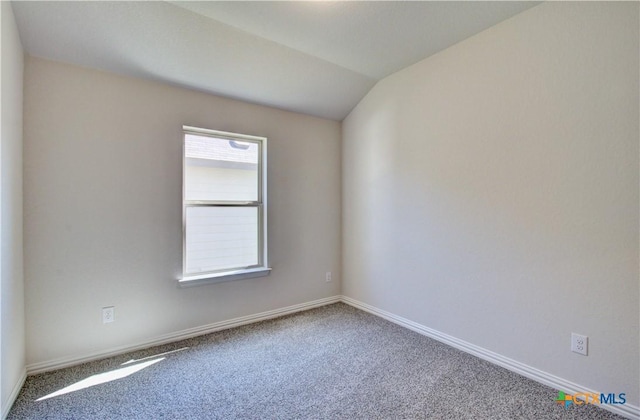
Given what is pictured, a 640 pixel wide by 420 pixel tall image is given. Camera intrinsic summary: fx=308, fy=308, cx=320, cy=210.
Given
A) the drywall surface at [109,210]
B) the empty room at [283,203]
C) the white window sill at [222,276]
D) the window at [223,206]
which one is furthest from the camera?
the window at [223,206]

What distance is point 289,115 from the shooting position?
3.36m

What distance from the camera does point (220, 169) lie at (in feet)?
9.87

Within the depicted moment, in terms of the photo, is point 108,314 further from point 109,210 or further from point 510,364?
point 510,364

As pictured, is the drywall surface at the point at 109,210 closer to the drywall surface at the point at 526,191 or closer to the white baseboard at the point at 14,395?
the white baseboard at the point at 14,395

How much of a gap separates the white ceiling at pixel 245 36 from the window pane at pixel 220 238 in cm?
114

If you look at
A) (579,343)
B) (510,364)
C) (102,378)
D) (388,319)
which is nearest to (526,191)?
(579,343)

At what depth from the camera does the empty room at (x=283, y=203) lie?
178 centimetres

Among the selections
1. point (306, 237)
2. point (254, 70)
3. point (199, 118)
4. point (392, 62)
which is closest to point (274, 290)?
point (306, 237)

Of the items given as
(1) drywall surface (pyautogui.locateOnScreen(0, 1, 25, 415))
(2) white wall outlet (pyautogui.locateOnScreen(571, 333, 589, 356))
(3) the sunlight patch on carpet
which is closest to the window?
(3) the sunlight patch on carpet

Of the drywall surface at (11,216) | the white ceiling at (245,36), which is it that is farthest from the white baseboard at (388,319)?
the white ceiling at (245,36)

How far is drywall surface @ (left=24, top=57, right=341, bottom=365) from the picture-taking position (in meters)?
2.15

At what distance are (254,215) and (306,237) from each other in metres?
0.65

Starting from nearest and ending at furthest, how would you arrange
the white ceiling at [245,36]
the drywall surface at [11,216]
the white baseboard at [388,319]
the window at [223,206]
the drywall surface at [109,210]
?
the drywall surface at [11,216] < the white baseboard at [388,319] < the white ceiling at [245,36] < the drywall surface at [109,210] < the window at [223,206]

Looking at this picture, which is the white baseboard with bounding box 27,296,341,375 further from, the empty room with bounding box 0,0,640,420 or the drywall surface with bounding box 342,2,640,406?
the drywall surface with bounding box 342,2,640,406
